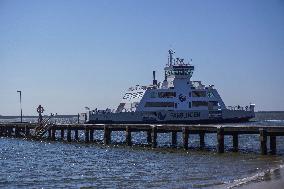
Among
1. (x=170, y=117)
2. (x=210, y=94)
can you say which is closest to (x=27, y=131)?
(x=170, y=117)

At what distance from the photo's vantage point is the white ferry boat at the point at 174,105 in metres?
62.7

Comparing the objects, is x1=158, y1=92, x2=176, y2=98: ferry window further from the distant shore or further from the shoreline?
the distant shore

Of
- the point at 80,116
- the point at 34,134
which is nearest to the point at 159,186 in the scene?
the point at 34,134

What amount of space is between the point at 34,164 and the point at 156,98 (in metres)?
41.8

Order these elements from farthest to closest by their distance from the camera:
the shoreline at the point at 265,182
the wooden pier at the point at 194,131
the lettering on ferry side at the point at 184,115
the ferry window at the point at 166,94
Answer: the ferry window at the point at 166,94, the lettering on ferry side at the point at 184,115, the wooden pier at the point at 194,131, the shoreline at the point at 265,182

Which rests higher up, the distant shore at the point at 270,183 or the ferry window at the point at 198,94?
the ferry window at the point at 198,94

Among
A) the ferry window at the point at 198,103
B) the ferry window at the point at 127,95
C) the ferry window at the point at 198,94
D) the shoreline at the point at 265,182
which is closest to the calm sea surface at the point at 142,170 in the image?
the shoreline at the point at 265,182

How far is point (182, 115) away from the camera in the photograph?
A: 216ft

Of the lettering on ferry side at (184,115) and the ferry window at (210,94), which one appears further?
the ferry window at (210,94)

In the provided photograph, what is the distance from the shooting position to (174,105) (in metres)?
66.1

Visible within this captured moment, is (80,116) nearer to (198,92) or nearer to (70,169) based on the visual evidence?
(198,92)

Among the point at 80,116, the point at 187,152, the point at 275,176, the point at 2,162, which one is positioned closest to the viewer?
the point at 275,176

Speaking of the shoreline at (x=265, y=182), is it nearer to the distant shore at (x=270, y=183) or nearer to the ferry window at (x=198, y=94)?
the distant shore at (x=270, y=183)

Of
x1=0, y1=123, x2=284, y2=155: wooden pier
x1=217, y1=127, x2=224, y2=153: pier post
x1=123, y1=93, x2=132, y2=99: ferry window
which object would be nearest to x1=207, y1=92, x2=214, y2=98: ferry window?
x1=123, y1=93, x2=132, y2=99: ferry window
